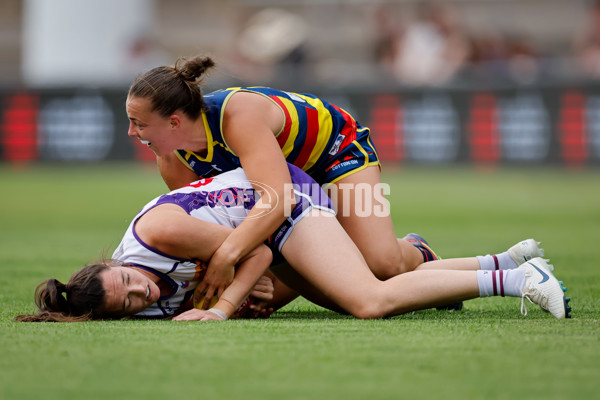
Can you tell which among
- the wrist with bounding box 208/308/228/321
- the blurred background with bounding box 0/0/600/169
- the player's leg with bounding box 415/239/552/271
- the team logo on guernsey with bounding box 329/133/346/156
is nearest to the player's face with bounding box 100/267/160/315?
the wrist with bounding box 208/308/228/321

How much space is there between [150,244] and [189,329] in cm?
53

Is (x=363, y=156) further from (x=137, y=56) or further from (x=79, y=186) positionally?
(x=137, y=56)

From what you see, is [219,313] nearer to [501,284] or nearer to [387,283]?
[387,283]

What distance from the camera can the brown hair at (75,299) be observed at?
14.0ft

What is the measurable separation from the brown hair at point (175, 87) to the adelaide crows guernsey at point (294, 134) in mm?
98

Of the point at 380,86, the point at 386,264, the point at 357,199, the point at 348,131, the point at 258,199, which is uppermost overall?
the point at 348,131

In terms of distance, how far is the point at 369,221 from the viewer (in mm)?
5270

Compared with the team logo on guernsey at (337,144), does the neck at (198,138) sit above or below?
above

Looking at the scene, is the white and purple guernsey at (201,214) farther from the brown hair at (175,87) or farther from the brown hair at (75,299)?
the brown hair at (175,87)

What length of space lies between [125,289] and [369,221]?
1597 mm

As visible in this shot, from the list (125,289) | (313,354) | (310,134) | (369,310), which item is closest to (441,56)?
(310,134)

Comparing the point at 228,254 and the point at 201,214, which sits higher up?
the point at 201,214

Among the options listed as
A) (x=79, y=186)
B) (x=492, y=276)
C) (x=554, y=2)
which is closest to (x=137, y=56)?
(x=79, y=186)

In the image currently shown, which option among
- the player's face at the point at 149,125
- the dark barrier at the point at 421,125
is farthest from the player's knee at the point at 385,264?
the dark barrier at the point at 421,125
